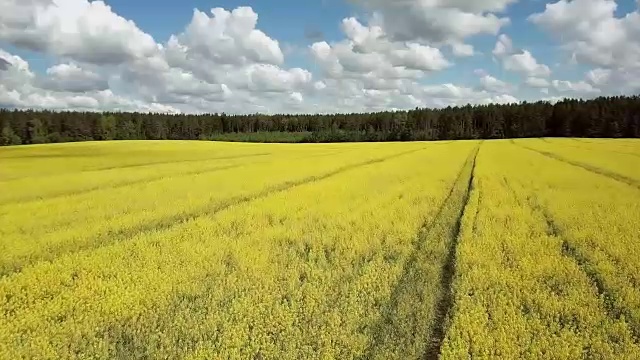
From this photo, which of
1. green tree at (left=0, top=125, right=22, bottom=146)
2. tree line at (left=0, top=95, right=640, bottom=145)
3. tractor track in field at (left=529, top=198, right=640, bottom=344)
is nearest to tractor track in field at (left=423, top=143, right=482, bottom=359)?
tractor track in field at (left=529, top=198, right=640, bottom=344)

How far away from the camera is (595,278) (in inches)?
418

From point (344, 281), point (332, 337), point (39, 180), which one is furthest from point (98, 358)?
point (39, 180)

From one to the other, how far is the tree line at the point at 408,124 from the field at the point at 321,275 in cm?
9889

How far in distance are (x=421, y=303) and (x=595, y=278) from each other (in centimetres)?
384

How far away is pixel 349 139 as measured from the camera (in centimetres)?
12800

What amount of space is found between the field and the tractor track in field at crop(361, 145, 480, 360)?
4cm

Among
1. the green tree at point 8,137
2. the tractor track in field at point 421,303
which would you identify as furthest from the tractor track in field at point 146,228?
the green tree at point 8,137

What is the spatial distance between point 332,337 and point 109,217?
11.5 meters

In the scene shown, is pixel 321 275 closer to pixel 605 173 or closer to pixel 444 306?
pixel 444 306

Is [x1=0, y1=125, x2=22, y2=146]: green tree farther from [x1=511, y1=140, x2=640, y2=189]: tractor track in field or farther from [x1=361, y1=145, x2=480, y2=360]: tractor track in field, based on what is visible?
[x1=361, y1=145, x2=480, y2=360]: tractor track in field

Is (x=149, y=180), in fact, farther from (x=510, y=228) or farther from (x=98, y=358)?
(x=98, y=358)

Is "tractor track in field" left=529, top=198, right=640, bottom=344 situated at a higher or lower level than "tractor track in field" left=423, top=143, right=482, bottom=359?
higher

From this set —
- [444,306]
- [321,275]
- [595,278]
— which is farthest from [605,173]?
[444,306]

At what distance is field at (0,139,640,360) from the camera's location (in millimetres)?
7879
